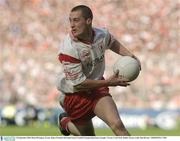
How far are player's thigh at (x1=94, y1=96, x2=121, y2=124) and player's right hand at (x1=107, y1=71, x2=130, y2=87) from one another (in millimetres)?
431

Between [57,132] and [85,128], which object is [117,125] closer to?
[85,128]

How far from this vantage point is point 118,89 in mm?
21062

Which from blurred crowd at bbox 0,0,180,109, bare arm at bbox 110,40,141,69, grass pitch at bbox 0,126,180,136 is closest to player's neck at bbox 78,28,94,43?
bare arm at bbox 110,40,141,69

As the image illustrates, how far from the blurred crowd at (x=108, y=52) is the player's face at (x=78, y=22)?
12957mm

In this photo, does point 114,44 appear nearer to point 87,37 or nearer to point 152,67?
point 87,37

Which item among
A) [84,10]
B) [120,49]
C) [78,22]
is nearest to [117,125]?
[120,49]

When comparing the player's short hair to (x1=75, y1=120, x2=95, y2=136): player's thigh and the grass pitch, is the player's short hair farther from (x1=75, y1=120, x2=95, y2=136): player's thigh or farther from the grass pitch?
the grass pitch

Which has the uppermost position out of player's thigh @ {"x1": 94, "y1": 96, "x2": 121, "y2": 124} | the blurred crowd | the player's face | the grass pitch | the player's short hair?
the player's short hair

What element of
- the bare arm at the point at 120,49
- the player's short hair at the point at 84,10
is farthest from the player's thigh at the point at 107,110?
the player's short hair at the point at 84,10

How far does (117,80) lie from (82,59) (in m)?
0.52

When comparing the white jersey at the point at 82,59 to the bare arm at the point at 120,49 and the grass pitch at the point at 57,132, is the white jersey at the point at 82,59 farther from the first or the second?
the grass pitch at the point at 57,132

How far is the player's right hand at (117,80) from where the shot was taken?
7.18 meters

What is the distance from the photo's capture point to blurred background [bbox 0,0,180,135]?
20.4 metres

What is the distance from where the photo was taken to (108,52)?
2238 cm
